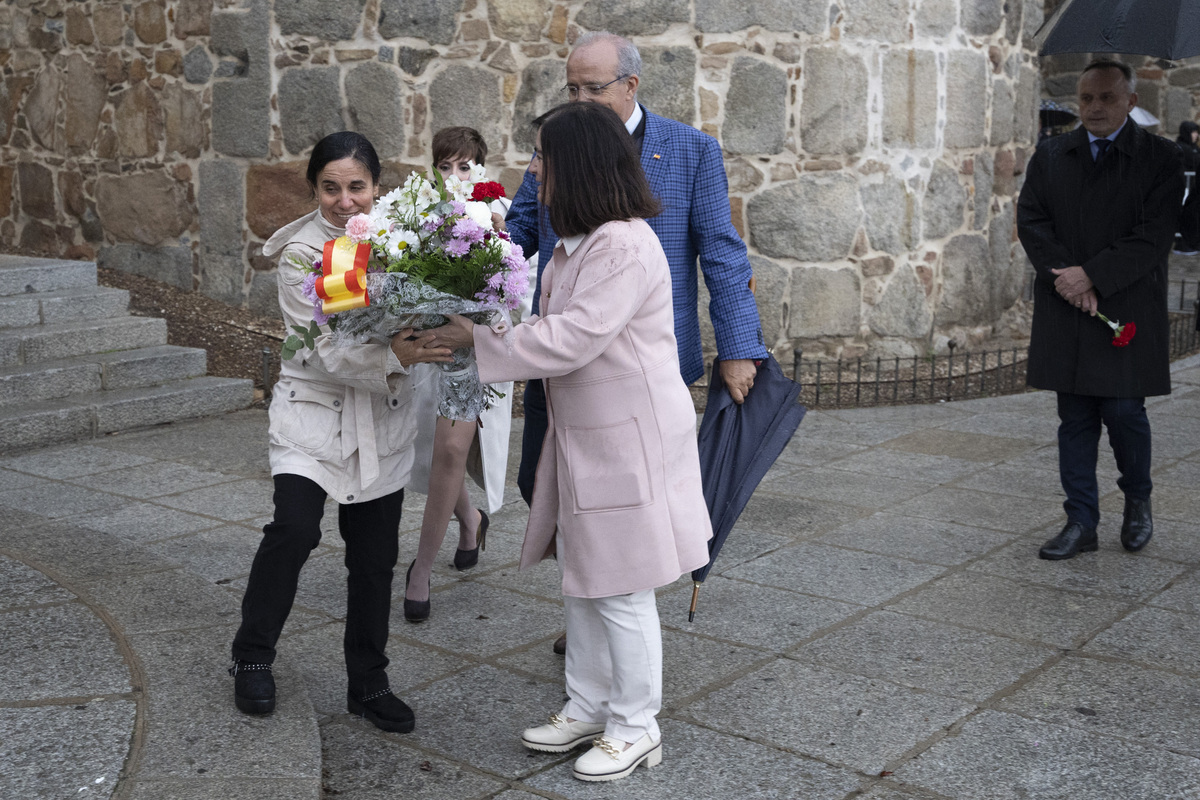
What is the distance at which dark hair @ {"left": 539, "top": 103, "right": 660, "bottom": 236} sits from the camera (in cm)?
303

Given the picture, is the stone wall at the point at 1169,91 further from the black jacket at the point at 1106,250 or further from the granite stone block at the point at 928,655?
the granite stone block at the point at 928,655

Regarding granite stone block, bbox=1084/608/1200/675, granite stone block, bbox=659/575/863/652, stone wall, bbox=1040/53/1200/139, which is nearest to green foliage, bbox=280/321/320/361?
granite stone block, bbox=659/575/863/652

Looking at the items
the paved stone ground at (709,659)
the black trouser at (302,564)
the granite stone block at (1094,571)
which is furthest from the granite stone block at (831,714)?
the granite stone block at (1094,571)

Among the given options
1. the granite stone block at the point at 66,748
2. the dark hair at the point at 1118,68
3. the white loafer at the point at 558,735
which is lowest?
the white loafer at the point at 558,735

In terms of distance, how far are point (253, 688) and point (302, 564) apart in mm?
341

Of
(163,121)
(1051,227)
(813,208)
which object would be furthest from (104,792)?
(163,121)

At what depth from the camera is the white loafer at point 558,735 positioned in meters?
3.35

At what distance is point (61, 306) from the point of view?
8086 mm

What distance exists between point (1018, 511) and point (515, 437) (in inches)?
116

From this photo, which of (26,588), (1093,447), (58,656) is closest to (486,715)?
(58,656)

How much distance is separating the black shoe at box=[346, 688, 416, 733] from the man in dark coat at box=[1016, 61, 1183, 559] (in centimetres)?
276

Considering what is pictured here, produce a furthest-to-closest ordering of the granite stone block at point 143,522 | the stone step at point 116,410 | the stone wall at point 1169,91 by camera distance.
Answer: the stone wall at point 1169,91
the stone step at point 116,410
the granite stone block at point 143,522

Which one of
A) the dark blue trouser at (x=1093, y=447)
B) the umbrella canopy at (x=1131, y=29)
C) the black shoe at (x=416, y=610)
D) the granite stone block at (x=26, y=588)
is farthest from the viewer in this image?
the dark blue trouser at (x=1093, y=447)

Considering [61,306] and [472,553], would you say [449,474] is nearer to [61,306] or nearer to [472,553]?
[472,553]
